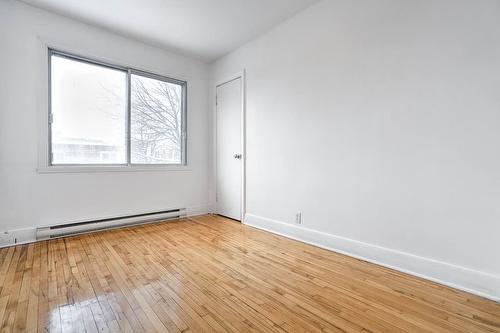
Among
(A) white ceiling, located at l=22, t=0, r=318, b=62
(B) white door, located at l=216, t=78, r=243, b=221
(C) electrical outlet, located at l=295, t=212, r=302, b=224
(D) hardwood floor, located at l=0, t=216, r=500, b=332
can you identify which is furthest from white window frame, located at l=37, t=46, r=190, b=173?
(C) electrical outlet, located at l=295, t=212, r=302, b=224

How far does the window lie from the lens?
305 cm

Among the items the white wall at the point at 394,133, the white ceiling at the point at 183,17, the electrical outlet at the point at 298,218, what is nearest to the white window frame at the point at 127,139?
the white ceiling at the point at 183,17

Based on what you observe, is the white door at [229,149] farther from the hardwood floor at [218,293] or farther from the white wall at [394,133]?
the hardwood floor at [218,293]

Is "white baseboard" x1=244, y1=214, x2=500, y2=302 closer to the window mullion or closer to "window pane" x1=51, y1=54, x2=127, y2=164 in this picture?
the window mullion

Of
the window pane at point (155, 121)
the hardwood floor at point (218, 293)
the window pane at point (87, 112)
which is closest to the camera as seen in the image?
the hardwood floor at point (218, 293)

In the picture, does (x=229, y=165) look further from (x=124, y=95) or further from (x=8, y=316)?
(x=8, y=316)

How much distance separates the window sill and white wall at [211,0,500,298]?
5.71 ft

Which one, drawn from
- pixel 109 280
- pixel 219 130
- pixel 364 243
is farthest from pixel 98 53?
pixel 364 243

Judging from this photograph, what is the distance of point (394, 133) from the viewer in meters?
2.16

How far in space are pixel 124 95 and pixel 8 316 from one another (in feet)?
9.46

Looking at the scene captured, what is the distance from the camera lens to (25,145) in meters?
2.78

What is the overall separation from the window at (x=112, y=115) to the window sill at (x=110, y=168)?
7cm

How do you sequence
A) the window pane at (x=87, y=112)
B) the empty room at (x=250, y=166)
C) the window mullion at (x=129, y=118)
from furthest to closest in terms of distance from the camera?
the window mullion at (x=129, y=118) → the window pane at (x=87, y=112) → the empty room at (x=250, y=166)

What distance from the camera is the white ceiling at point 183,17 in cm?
274
